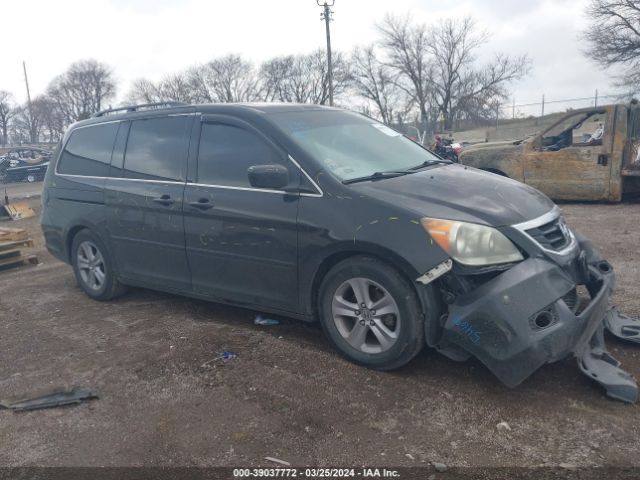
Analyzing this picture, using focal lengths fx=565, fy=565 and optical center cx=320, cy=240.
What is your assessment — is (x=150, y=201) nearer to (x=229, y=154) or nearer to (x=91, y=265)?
(x=229, y=154)

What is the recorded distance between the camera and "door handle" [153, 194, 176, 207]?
4.74 meters

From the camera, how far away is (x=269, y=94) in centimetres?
5669

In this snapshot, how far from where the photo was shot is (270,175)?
3.98m

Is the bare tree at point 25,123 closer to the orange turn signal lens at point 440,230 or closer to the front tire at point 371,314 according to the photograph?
the front tire at point 371,314

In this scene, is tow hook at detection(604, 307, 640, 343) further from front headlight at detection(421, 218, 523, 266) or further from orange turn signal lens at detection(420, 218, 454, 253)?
orange turn signal lens at detection(420, 218, 454, 253)

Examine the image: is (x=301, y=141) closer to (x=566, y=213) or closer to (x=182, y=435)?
(x=182, y=435)

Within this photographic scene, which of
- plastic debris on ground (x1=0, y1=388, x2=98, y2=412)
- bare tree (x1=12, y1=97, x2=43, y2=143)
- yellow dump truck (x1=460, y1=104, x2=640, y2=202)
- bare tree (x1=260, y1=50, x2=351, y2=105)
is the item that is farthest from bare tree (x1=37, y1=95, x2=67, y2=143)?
plastic debris on ground (x1=0, y1=388, x2=98, y2=412)

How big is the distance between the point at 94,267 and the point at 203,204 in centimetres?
197

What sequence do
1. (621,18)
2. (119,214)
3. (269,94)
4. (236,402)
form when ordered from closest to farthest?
(236,402) < (119,214) < (621,18) < (269,94)

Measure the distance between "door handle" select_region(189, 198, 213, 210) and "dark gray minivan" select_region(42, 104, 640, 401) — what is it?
2 cm

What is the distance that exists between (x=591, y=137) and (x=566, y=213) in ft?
5.36

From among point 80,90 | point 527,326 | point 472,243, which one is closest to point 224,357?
point 472,243

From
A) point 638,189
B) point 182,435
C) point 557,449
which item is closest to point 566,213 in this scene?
point 638,189

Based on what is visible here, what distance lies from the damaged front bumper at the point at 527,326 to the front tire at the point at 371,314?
0.23m
